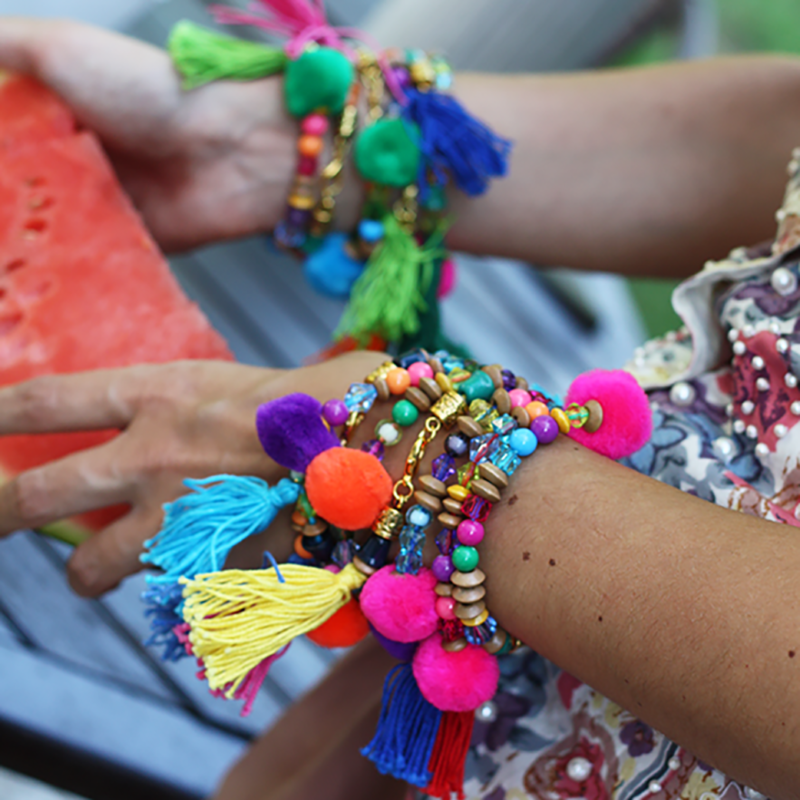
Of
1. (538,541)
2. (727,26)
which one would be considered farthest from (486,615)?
(727,26)

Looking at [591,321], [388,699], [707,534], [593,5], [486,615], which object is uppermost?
[593,5]

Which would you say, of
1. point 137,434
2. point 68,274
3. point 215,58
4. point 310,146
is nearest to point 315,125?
point 310,146

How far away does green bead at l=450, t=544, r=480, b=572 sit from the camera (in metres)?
0.44

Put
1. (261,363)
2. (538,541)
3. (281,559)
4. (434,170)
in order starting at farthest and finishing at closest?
(261,363)
(434,170)
(281,559)
(538,541)

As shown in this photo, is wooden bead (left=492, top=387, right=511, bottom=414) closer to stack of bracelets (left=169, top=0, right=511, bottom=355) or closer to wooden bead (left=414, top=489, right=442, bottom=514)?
wooden bead (left=414, top=489, right=442, bottom=514)

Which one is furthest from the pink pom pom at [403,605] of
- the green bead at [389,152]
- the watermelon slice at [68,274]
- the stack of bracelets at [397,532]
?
the green bead at [389,152]

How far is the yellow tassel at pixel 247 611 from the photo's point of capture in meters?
0.46

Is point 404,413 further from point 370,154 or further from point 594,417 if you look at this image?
point 370,154

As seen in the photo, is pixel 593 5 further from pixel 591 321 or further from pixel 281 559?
pixel 281 559

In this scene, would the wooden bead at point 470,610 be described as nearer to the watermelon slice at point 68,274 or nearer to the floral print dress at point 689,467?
the floral print dress at point 689,467

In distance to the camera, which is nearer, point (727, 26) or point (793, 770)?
point (793, 770)

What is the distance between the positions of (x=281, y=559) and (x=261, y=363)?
74 cm

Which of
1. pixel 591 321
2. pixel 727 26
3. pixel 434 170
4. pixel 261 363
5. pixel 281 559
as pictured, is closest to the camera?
pixel 281 559

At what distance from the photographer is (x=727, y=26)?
250 cm
